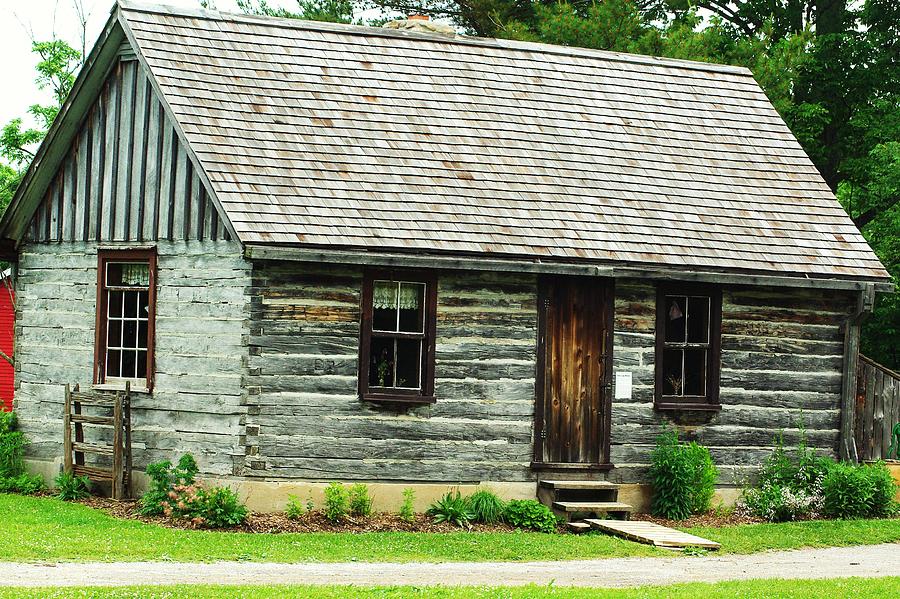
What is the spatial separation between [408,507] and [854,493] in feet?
20.5

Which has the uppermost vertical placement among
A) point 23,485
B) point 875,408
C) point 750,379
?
point 750,379

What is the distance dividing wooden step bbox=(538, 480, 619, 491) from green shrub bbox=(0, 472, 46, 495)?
7.03m

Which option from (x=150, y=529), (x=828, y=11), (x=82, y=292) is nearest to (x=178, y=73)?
(x=82, y=292)

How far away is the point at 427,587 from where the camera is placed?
11.6 meters

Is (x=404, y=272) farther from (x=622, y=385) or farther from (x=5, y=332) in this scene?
(x=5, y=332)

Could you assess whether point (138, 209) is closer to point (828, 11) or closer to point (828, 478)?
Answer: point (828, 478)

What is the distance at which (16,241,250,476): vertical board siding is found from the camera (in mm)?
15820

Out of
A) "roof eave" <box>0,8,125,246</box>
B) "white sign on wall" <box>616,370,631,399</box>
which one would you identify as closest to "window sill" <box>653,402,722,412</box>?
"white sign on wall" <box>616,370,631,399</box>

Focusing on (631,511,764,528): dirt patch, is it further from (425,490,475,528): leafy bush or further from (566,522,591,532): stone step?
(425,490,475,528): leafy bush

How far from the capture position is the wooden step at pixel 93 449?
16.9m

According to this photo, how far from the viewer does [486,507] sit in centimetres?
1596

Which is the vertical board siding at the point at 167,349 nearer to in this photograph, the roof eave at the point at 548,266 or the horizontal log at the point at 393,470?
the horizontal log at the point at 393,470

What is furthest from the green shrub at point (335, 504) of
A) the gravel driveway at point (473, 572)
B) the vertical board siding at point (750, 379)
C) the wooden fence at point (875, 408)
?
the wooden fence at point (875, 408)

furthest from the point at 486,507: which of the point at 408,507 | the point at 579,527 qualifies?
the point at 579,527
